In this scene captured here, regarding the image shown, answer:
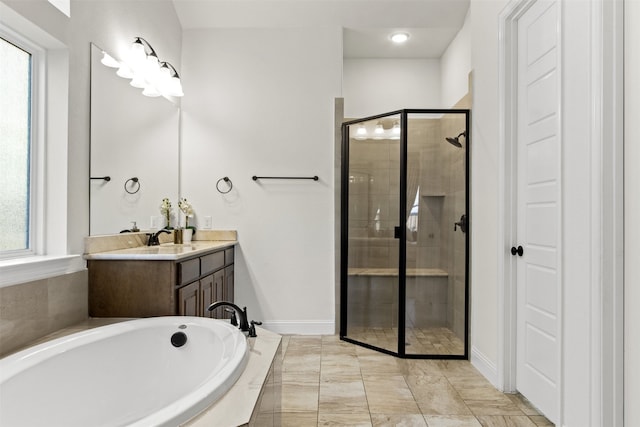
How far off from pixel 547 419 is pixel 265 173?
8.81 ft

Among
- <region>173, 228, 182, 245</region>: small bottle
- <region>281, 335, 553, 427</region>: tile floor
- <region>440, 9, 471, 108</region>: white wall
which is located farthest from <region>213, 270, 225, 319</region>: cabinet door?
<region>440, 9, 471, 108</region>: white wall

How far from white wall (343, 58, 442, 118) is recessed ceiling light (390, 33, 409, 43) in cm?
42

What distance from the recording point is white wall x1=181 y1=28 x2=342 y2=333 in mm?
3564

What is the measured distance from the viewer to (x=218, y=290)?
301 cm

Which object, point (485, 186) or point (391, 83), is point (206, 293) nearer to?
point (485, 186)

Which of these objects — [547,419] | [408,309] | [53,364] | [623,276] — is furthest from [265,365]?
[408,309]

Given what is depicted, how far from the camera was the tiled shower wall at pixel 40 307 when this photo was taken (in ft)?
5.24

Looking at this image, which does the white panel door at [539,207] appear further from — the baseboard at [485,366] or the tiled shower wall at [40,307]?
the tiled shower wall at [40,307]

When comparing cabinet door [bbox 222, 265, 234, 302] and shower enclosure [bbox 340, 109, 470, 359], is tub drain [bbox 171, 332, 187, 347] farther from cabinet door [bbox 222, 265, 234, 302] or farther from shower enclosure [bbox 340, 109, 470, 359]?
shower enclosure [bbox 340, 109, 470, 359]

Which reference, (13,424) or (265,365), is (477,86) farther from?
(13,424)

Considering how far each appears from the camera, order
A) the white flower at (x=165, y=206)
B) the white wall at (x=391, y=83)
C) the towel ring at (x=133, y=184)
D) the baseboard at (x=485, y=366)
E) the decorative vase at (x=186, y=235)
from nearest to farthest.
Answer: the baseboard at (x=485, y=366) → the towel ring at (x=133, y=184) → the white flower at (x=165, y=206) → the decorative vase at (x=186, y=235) → the white wall at (x=391, y=83)

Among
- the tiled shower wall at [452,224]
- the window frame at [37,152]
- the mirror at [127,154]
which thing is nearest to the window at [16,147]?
the window frame at [37,152]

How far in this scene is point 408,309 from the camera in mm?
3047

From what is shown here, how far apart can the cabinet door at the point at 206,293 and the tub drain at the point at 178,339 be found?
29.6 inches
